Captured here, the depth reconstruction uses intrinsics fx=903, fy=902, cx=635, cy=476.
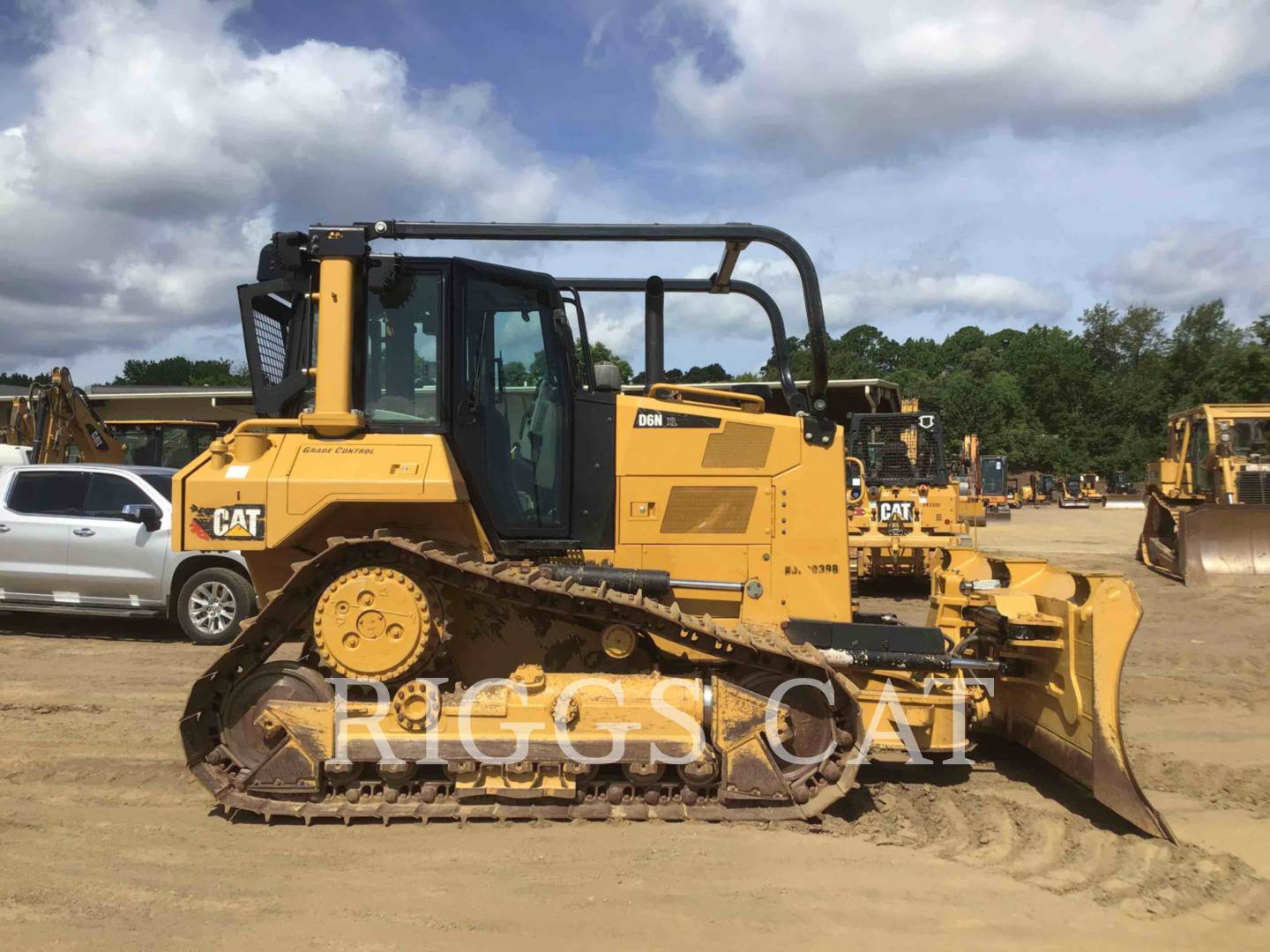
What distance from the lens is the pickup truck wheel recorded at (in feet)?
28.9

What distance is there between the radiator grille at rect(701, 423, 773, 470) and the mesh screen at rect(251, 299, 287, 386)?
239cm

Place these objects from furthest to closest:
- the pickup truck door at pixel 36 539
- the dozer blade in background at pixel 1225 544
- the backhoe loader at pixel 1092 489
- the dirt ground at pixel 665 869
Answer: the backhoe loader at pixel 1092 489, the dozer blade in background at pixel 1225 544, the pickup truck door at pixel 36 539, the dirt ground at pixel 665 869

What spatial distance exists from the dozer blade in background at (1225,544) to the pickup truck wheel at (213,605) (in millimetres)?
13097

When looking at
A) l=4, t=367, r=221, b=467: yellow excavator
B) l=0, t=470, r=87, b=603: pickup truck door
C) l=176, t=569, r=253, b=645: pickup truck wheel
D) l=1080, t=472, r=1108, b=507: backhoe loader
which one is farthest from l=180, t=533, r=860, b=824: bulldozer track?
l=1080, t=472, r=1108, b=507: backhoe loader

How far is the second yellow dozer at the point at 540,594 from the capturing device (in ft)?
14.3

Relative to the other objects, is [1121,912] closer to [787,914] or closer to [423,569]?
[787,914]

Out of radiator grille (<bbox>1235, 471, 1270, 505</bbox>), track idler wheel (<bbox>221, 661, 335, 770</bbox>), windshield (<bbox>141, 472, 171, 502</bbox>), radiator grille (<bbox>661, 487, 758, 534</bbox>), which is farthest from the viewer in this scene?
radiator grille (<bbox>1235, 471, 1270, 505</bbox>)

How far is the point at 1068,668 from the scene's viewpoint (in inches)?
180

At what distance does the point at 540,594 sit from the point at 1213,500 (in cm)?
1587

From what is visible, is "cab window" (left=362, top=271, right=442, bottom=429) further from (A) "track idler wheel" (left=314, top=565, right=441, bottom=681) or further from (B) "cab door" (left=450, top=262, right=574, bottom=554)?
(A) "track idler wheel" (left=314, top=565, right=441, bottom=681)

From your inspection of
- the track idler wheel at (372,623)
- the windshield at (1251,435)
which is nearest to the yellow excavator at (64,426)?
the track idler wheel at (372,623)

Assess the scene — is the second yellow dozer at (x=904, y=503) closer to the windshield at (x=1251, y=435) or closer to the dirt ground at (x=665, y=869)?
the dirt ground at (x=665, y=869)

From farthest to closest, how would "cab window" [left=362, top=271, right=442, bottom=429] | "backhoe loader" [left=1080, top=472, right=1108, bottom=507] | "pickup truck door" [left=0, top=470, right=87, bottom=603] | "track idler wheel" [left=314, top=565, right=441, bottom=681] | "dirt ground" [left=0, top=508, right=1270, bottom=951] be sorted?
"backhoe loader" [left=1080, top=472, right=1108, bottom=507] < "pickup truck door" [left=0, top=470, right=87, bottom=603] < "cab window" [left=362, top=271, right=442, bottom=429] < "track idler wheel" [left=314, top=565, right=441, bottom=681] < "dirt ground" [left=0, top=508, right=1270, bottom=951]

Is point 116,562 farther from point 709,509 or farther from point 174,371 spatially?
point 174,371
